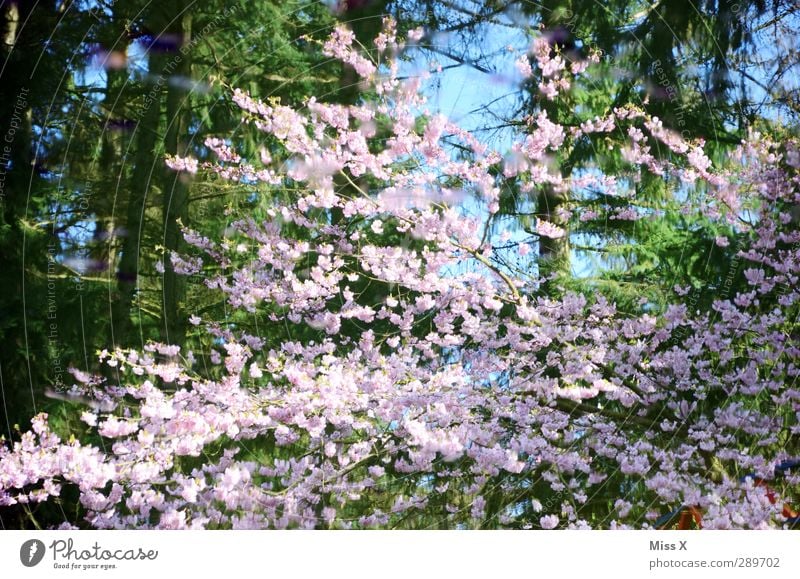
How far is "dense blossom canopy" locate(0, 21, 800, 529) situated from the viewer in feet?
14.2

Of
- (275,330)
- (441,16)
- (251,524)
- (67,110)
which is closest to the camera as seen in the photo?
(251,524)

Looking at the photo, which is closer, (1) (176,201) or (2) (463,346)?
(1) (176,201)

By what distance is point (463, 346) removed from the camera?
16.1ft

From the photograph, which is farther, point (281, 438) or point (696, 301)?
point (696, 301)

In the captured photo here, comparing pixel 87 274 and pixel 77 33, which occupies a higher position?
pixel 77 33

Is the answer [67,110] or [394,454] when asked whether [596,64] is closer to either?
[394,454]

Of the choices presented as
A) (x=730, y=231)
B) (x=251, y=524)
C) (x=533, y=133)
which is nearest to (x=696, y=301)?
(x=730, y=231)

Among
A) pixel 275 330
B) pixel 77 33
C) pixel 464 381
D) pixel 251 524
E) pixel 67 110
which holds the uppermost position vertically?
pixel 77 33

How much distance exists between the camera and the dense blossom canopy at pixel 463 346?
4.34m

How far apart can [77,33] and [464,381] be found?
334cm

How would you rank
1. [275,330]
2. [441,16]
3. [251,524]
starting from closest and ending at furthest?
[251,524], [441,16], [275,330]

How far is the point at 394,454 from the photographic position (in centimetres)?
473

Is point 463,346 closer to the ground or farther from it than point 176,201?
closer to the ground

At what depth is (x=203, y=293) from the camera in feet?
15.7
